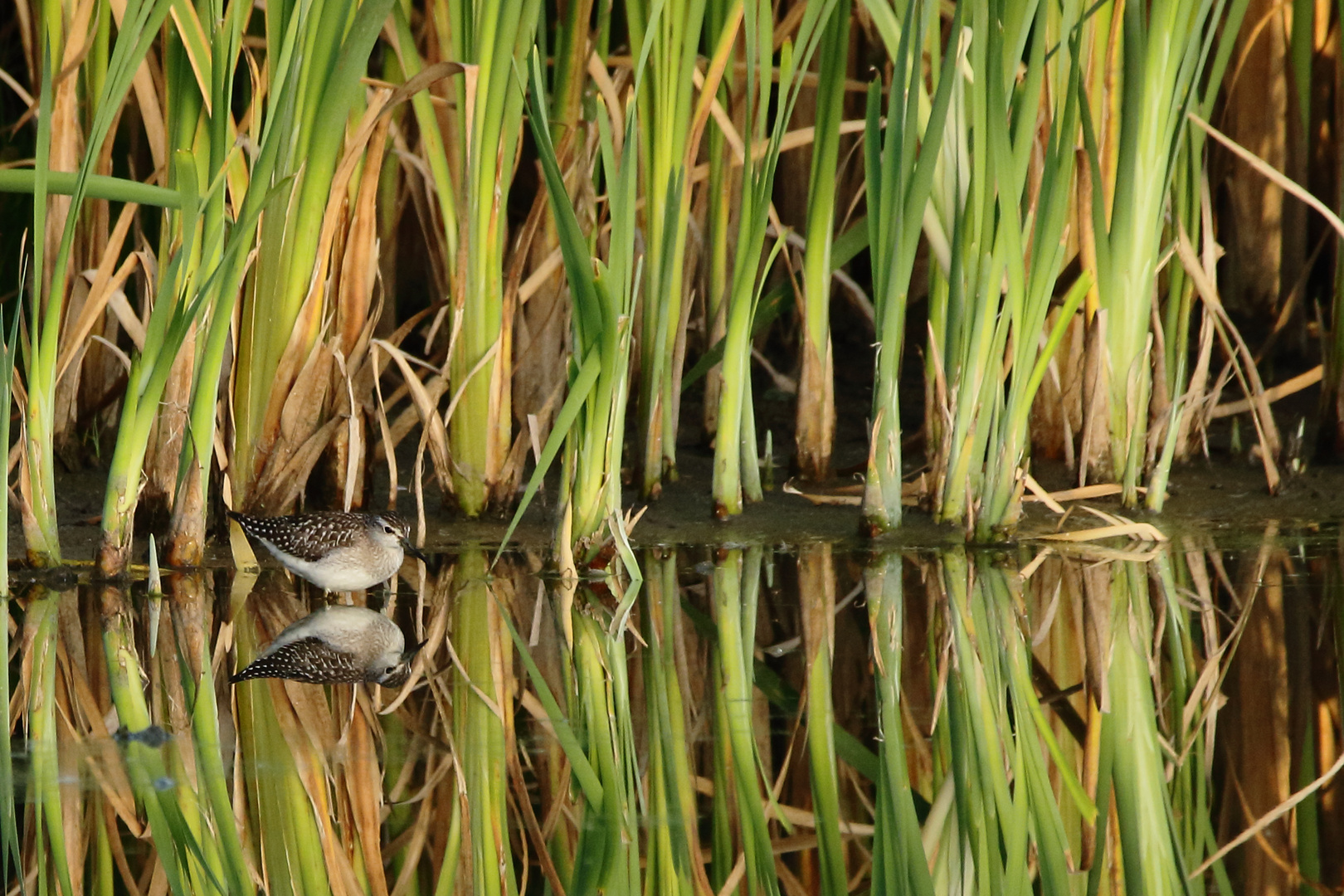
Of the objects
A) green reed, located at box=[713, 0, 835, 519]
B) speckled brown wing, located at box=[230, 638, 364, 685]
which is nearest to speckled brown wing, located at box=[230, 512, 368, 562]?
speckled brown wing, located at box=[230, 638, 364, 685]

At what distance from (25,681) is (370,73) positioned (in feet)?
14.3

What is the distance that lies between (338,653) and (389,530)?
27.3 inches

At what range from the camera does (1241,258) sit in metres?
6.88

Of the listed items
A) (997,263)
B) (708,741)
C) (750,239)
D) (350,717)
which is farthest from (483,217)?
(708,741)

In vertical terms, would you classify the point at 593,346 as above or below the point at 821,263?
below

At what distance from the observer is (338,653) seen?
388cm

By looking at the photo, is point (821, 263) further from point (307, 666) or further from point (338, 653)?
point (307, 666)

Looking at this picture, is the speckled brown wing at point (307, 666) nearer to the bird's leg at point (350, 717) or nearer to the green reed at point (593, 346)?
the bird's leg at point (350, 717)

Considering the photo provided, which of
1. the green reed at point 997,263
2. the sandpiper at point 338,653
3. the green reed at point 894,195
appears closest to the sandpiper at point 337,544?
the sandpiper at point 338,653

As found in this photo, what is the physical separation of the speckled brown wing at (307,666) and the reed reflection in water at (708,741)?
0.07 meters

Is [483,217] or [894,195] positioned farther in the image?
[483,217]

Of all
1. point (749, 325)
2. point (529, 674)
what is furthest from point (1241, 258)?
point (529, 674)

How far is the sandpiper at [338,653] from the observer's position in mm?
3643

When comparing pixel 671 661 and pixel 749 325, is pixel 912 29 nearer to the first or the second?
pixel 749 325
